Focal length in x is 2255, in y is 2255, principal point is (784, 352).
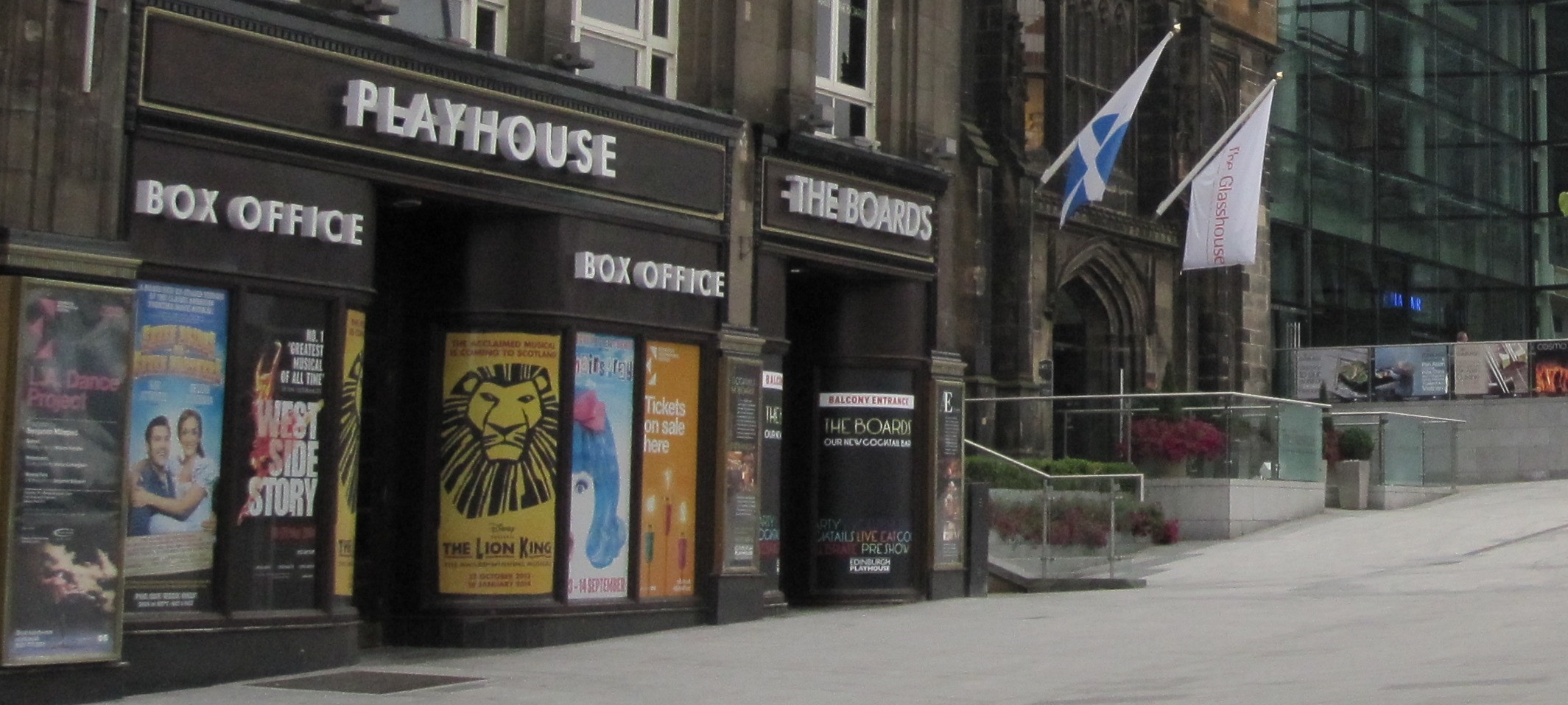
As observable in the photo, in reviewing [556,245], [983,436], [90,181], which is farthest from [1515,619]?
[983,436]

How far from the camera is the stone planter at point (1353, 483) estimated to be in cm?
3428

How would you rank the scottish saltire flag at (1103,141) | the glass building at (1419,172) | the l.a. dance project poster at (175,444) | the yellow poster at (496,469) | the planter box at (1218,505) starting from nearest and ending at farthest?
the l.a. dance project poster at (175,444)
the yellow poster at (496,469)
the scottish saltire flag at (1103,141)
the planter box at (1218,505)
the glass building at (1419,172)

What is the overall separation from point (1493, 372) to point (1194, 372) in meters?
5.52

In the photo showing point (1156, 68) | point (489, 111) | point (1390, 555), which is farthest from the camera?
point (1156, 68)

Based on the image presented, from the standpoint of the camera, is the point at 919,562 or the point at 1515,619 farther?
the point at 919,562

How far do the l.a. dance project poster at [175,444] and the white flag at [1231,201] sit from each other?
2195cm

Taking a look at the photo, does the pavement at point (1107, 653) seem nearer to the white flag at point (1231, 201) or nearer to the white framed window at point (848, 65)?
the white framed window at point (848, 65)

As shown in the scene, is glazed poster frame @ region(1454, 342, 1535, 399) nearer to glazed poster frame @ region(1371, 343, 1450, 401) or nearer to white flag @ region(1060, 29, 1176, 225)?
glazed poster frame @ region(1371, 343, 1450, 401)

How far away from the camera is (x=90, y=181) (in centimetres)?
1453

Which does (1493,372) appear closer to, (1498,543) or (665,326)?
(1498,543)

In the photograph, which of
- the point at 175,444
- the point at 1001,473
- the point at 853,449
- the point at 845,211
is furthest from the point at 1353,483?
the point at 175,444

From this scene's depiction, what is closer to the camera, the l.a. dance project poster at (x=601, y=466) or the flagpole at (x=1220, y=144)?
the l.a. dance project poster at (x=601, y=466)

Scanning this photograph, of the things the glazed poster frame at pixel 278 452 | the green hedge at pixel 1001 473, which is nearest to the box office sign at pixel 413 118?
the glazed poster frame at pixel 278 452

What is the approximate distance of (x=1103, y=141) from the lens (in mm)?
29891
